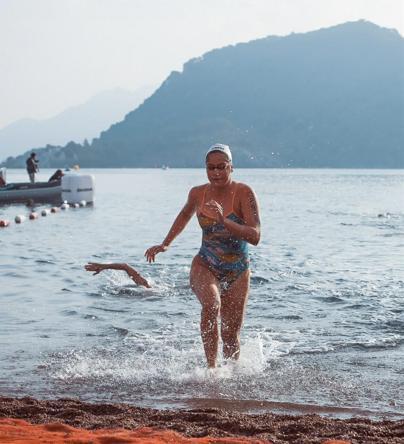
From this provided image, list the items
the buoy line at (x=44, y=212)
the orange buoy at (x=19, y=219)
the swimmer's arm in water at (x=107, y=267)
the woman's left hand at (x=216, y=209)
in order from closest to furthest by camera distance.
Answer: the woman's left hand at (x=216, y=209) < the swimmer's arm in water at (x=107, y=267) < the buoy line at (x=44, y=212) < the orange buoy at (x=19, y=219)

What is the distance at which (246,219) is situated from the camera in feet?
21.4

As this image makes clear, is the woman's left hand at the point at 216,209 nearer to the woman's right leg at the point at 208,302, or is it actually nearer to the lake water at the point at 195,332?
the woman's right leg at the point at 208,302

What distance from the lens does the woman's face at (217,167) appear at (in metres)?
6.42

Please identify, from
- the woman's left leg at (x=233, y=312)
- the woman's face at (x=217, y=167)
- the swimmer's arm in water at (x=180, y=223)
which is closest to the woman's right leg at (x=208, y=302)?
the woman's left leg at (x=233, y=312)

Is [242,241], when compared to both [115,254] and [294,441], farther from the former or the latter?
[115,254]

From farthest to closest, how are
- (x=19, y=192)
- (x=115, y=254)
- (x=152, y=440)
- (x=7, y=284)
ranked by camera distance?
(x=19, y=192) → (x=115, y=254) → (x=7, y=284) → (x=152, y=440)

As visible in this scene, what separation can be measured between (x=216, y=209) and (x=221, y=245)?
0.59m

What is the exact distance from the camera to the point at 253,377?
6918mm

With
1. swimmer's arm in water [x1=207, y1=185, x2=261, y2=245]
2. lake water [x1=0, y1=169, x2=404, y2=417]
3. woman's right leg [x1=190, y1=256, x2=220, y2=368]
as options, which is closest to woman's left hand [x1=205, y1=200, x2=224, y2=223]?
swimmer's arm in water [x1=207, y1=185, x2=261, y2=245]

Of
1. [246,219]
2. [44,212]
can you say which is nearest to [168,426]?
[246,219]

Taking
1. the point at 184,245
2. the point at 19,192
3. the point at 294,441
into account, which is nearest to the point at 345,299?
the point at 294,441

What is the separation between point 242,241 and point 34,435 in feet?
8.39

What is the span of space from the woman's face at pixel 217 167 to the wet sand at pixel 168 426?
1912 millimetres

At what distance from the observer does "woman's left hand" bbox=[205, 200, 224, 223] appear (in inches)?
242
